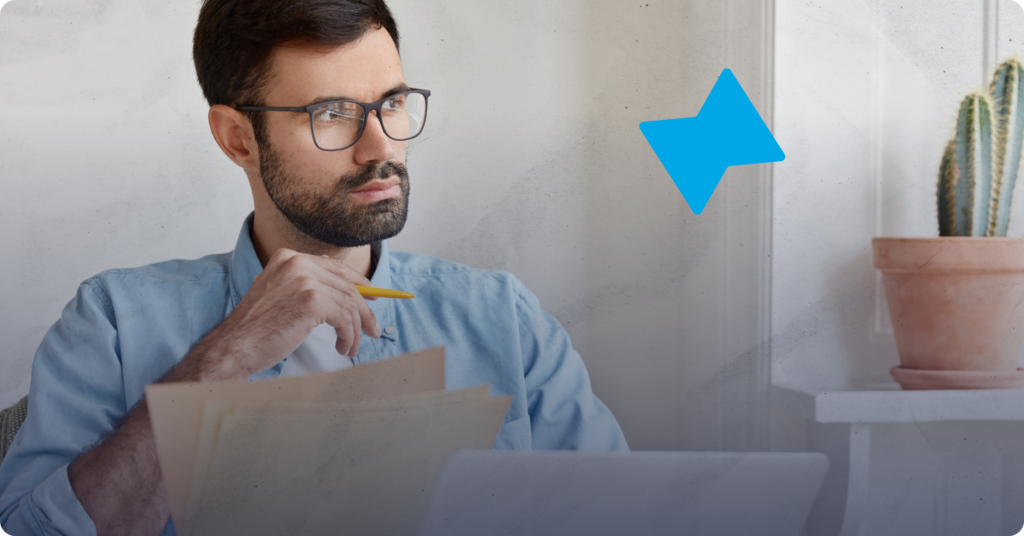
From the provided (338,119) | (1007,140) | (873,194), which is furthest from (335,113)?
(1007,140)

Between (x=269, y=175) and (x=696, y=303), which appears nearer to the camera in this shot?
(x=269, y=175)

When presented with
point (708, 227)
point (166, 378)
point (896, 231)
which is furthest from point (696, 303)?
point (166, 378)

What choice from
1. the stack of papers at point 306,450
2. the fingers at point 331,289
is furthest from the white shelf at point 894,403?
the fingers at point 331,289

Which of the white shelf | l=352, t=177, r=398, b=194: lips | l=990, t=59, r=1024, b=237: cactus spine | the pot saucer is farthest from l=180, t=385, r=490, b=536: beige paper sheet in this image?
l=990, t=59, r=1024, b=237: cactus spine

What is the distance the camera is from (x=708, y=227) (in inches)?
35.6

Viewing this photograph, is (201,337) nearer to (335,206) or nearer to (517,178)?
(335,206)

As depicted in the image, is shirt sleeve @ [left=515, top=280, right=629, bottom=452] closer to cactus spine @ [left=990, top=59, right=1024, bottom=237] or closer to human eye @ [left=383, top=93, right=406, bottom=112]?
human eye @ [left=383, top=93, right=406, bottom=112]

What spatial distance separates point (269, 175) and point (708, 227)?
531 millimetres

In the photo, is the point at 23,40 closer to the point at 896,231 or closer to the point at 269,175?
the point at 269,175

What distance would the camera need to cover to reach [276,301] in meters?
0.73

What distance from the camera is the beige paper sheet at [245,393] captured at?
0.68 metres

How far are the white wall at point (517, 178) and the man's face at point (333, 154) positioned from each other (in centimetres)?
7

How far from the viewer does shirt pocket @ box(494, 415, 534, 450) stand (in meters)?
0.80

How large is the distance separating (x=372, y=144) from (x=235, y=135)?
0.16 metres
